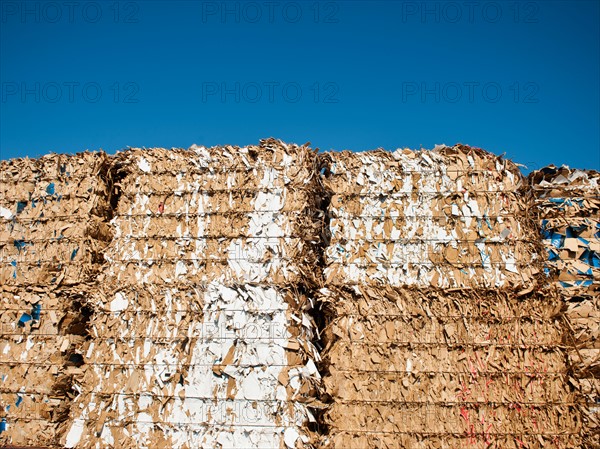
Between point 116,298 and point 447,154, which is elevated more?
point 447,154

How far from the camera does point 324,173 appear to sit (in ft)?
12.4

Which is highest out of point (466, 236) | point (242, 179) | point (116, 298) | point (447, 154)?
point (447, 154)

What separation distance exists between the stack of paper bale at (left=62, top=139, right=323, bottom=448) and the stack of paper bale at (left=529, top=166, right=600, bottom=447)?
6.13 feet

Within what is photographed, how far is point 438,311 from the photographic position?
131 inches

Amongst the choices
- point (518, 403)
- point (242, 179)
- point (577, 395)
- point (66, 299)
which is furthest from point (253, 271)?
point (577, 395)

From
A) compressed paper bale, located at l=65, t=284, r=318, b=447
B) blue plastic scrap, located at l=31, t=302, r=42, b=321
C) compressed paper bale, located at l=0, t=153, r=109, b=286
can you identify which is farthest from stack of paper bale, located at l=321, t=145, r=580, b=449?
blue plastic scrap, located at l=31, t=302, r=42, b=321

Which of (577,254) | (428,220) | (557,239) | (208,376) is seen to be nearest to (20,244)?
(208,376)

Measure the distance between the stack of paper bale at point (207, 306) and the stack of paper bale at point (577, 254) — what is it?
1868 millimetres

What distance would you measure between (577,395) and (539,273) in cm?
89

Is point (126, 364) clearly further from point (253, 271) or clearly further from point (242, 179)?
point (242, 179)

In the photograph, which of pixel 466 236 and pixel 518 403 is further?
pixel 466 236

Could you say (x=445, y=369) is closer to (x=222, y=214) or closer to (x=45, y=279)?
(x=222, y=214)

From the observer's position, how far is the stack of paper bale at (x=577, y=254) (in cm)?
329

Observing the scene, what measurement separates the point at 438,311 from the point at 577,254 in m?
1.26
